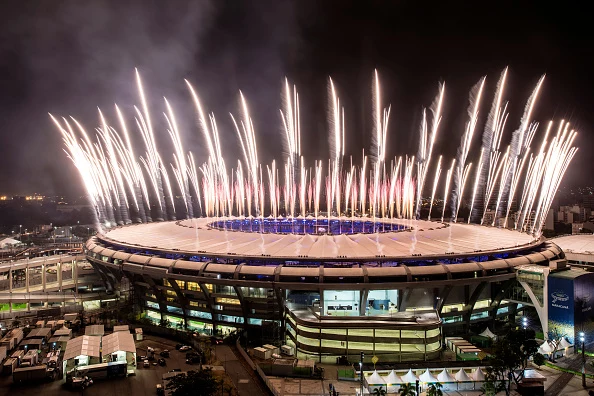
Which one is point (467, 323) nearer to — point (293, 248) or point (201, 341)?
point (293, 248)

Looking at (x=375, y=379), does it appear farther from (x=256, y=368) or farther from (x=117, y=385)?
(x=117, y=385)

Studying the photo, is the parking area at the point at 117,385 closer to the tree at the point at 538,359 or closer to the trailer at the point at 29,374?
the trailer at the point at 29,374

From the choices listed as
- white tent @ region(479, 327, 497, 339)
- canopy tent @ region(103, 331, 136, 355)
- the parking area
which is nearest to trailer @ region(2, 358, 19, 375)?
the parking area

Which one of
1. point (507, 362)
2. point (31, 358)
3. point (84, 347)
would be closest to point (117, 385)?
point (84, 347)

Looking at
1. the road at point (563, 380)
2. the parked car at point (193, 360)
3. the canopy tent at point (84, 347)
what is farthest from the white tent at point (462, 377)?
the canopy tent at point (84, 347)

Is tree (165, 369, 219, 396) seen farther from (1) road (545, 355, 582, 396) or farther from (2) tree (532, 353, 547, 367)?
(2) tree (532, 353, 547, 367)

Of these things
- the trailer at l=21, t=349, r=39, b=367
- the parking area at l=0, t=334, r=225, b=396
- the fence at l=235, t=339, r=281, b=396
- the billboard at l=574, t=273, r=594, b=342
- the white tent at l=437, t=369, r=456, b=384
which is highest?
the billboard at l=574, t=273, r=594, b=342

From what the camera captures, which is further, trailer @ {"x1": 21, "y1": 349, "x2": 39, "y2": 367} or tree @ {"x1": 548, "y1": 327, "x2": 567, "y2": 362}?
tree @ {"x1": 548, "y1": 327, "x2": 567, "y2": 362}
